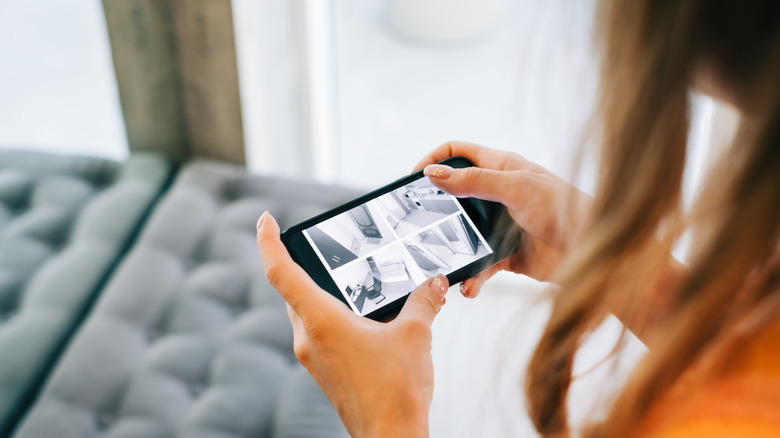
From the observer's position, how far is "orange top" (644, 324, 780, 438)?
1.03ft

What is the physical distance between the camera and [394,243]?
0.66 m

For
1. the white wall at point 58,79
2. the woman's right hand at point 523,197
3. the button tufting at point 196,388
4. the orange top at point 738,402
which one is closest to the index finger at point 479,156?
the woman's right hand at point 523,197

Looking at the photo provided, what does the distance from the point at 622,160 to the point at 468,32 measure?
105 centimetres

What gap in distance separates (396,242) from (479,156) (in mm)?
164

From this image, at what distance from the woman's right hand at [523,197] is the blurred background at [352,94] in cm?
45

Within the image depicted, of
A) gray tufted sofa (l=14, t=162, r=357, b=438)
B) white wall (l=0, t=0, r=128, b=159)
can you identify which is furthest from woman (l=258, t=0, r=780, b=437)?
white wall (l=0, t=0, r=128, b=159)

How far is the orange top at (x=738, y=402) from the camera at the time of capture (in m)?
0.31

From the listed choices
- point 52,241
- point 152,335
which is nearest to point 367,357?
point 152,335

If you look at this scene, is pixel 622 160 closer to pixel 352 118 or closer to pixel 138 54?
pixel 138 54

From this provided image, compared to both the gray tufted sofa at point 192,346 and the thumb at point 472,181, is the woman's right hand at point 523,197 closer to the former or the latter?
the thumb at point 472,181

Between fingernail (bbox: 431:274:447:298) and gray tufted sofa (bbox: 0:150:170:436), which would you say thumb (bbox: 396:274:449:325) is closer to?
fingernail (bbox: 431:274:447:298)

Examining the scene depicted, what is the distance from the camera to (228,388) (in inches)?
34.9

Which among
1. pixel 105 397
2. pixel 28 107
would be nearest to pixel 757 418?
pixel 105 397

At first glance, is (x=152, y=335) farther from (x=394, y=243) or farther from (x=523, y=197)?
(x=523, y=197)
